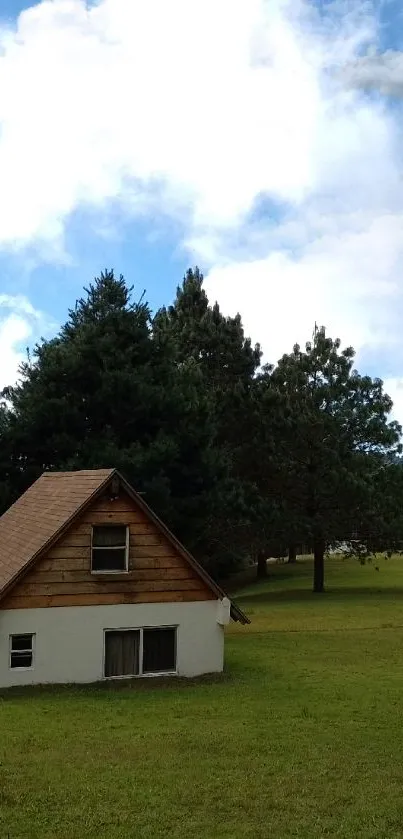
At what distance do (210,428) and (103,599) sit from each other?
667 inches

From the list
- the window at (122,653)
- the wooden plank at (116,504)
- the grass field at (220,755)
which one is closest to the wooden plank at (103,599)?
the window at (122,653)

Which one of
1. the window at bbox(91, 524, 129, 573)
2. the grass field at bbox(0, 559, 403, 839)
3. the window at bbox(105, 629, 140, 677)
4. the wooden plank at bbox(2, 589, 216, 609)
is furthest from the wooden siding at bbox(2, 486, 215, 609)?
the grass field at bbox(0, 559, 403, 839)

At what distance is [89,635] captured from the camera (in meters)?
20.8

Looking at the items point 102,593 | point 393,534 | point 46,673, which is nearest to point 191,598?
point 102,593

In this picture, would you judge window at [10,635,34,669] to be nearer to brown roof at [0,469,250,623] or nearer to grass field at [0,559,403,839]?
grass field at [0,559,403,839]

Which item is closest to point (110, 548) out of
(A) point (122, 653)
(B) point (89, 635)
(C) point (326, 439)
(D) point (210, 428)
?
(B) point (89, 635)

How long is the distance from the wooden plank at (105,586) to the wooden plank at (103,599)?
0.35ft

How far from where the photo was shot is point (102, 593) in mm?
21141

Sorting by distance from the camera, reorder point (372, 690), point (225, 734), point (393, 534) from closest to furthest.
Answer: point (225, 734) < point (372, 690) < point (393, 534)

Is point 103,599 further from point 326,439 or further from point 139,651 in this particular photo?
point 326,439

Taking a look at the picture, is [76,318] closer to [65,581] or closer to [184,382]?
[184,382]

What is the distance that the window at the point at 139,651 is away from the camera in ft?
69.2

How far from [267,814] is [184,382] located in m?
28.7

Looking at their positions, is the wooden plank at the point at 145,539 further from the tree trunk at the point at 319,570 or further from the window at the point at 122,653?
the tree trunk at the point at 319,570
